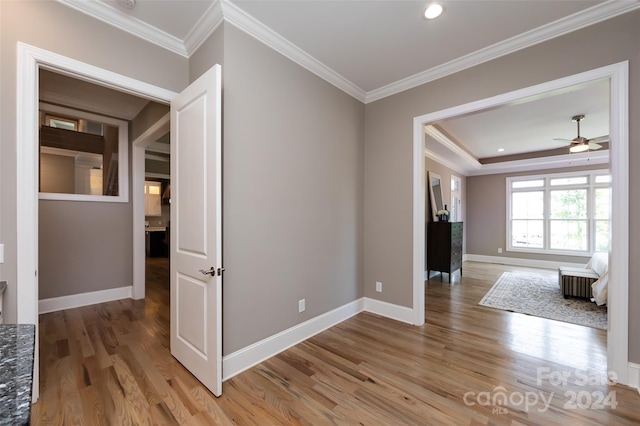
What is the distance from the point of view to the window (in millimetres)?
6086

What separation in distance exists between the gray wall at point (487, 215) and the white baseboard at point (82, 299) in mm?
8439

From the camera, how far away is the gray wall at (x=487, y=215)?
7367 millimetres

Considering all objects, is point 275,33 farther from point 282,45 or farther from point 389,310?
point 389,310

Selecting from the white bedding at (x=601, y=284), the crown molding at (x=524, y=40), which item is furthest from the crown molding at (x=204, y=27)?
the white bedding at (x=601, y=284)

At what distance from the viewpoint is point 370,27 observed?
225 cm

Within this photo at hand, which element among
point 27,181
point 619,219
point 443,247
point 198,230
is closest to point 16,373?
point 198,230

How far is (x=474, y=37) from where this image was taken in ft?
7.73

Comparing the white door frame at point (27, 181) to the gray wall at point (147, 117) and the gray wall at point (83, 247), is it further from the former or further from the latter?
the gray wall at point (83, 247)

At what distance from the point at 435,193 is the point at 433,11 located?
4.24 m

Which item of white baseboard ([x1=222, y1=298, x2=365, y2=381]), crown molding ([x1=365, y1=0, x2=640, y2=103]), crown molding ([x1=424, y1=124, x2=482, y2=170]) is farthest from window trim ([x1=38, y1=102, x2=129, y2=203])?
crown molding ([x1=424, y1=124, x2=482, y2=170])

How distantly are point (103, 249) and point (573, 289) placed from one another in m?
6.90

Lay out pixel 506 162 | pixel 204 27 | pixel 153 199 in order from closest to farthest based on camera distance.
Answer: pixel 204 27
pixel 506 162
pixel 153 199

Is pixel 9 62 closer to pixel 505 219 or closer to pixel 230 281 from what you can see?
pixel 230 281

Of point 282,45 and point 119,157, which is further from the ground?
point 282,45
